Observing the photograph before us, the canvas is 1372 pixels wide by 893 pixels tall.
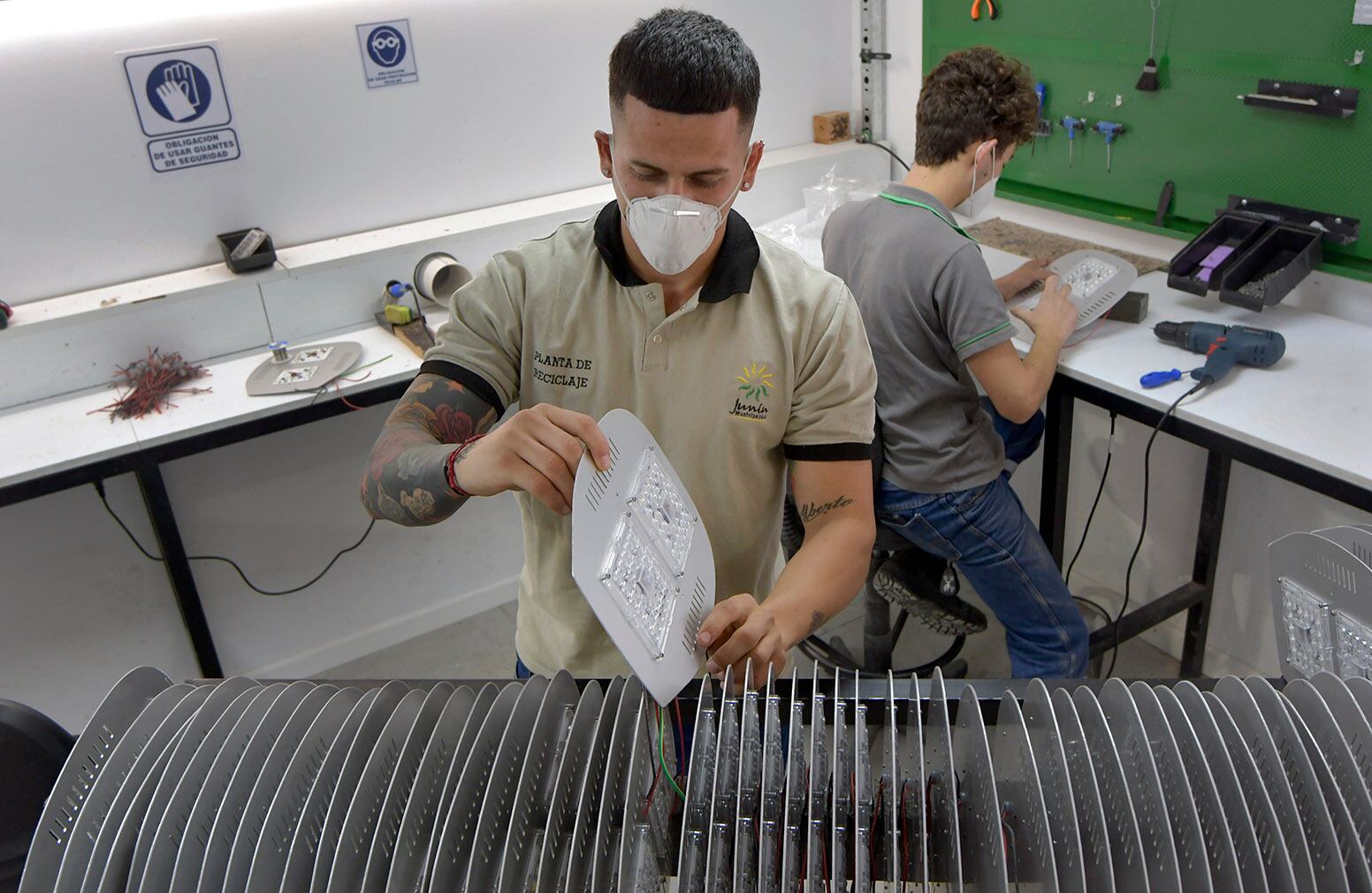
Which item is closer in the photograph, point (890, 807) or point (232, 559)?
point (890, 807)

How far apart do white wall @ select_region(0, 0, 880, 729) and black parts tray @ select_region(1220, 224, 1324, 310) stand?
142cm

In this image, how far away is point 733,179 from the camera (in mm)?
1199

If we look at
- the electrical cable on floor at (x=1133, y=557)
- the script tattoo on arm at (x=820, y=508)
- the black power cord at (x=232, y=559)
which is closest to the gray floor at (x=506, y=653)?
the electrical cable on floor at (x=1133, y=557)

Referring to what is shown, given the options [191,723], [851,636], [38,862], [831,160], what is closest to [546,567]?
[191,723]

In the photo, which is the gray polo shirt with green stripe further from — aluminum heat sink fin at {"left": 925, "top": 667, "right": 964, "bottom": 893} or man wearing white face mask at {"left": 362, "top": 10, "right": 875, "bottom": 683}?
aluminum heat sink fin at {"left": 925, "top": 667, "right": 964, "bottom": 893}

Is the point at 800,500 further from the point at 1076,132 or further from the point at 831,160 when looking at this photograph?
the point at 831,160

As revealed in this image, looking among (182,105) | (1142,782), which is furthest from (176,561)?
(1142,782)

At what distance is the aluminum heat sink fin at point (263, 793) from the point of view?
81cm

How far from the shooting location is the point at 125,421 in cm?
224

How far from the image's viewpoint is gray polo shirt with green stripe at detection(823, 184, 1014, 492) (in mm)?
1872

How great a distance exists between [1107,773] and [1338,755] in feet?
0.54

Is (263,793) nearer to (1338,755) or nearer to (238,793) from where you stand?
(238,793)

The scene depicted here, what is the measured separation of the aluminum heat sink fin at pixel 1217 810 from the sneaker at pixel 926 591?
1.34 meters

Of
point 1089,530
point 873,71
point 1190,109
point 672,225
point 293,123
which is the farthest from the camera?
point 873,71
